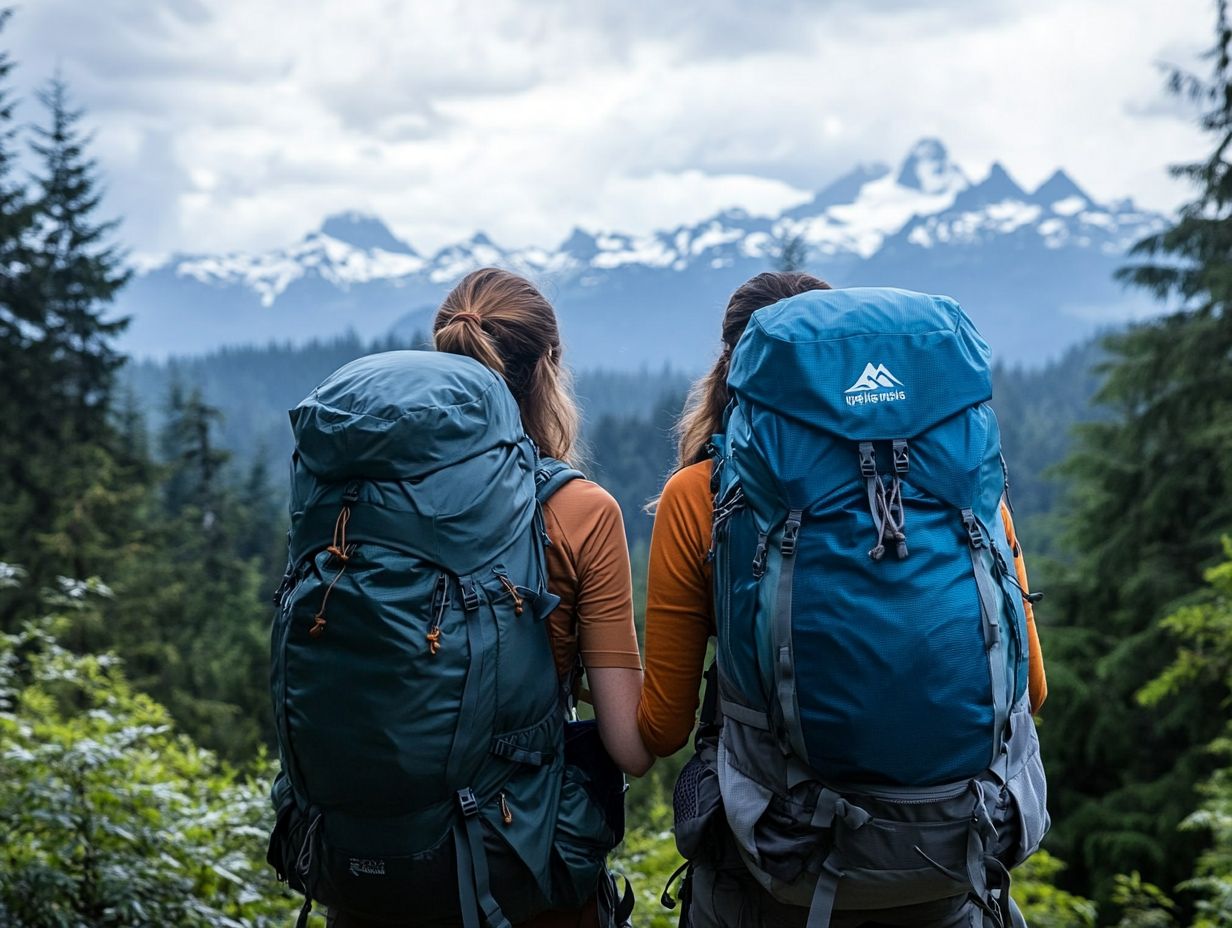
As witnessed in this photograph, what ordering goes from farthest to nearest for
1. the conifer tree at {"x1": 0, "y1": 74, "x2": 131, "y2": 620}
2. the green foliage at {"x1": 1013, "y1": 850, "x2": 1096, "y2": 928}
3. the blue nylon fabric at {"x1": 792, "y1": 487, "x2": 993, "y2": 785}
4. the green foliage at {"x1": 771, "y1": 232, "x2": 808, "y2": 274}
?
the conifer tree at {"x1": 0, "y1": 74, "x2": 131, "y2": 620}, the green foliage at {"x1": 1013, "y1": 850, "x2": 1096, "y2": 928}, the green foliage at {"x1": 771, "y1": 232, "x2": 808, "y2": 274}, the blue nylon fabric at {"x1": 792, "y1": 487, "x2": 993, "y2": 785}

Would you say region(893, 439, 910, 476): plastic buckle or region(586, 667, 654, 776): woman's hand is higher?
region(893, 439, 910, 476): plastic buckle

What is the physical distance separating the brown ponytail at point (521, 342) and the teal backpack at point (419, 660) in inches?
11.8

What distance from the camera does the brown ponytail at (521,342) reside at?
2822 mm

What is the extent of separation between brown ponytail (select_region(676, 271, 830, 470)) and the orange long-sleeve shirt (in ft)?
0.69

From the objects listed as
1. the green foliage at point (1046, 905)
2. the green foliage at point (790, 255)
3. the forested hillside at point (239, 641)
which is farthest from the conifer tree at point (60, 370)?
the green foliage at point (1046, 905)

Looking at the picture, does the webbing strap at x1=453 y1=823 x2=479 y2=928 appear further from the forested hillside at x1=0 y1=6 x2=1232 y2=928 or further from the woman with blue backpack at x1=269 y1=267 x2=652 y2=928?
the forested hillside at x1=0 y1=6 x2=1232 y2=928

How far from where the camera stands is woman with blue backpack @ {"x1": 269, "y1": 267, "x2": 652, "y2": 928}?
231 cm

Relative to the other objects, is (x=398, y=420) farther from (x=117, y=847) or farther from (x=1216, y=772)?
(x=1216, y=772)

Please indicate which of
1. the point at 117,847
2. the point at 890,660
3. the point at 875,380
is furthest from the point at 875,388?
the point at 117,847

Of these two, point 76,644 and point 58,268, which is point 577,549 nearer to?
point 76,644

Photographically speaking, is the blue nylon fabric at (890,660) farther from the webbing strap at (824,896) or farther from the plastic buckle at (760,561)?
the webbing strap at (824,896)

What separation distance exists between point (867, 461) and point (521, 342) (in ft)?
A: 3.47

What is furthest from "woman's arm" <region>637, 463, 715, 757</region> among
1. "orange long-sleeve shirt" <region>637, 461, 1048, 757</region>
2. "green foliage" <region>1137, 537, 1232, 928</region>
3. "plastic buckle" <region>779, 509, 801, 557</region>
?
"green foliage" <region>1137, 537, 1232, 928</region>

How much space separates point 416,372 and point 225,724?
22094 millimetres
